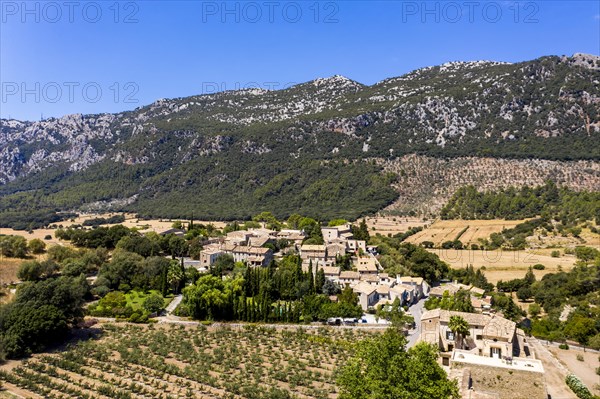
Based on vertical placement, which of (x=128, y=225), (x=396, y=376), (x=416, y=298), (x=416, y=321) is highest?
(x=128, y=225)

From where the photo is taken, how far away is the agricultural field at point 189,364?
3012 centimetres

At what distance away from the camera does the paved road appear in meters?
39.6

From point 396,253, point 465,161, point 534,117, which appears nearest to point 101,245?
point 396,253

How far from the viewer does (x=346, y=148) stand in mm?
171500

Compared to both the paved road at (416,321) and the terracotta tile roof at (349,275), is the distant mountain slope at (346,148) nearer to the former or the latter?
the terracotta tile roof at (349,275)

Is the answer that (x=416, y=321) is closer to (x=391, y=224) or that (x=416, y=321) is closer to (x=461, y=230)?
(x=461, y=230)

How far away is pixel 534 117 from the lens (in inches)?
6201

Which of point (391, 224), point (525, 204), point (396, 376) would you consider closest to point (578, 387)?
point (396, 376)

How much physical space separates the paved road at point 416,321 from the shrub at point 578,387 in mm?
11953

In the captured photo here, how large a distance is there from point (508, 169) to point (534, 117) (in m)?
35.7

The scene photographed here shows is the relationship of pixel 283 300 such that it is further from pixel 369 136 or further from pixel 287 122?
pixel 287 122

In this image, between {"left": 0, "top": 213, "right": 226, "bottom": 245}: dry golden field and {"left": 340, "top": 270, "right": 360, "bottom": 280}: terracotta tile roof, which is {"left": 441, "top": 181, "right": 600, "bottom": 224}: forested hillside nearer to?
{"left": 340, "top": 270, "right": 360, "bottom": 280}: terracotta tile roof

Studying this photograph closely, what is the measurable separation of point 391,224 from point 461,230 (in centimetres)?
1806

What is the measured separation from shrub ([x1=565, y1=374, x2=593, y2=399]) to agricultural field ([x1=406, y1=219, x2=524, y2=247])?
55820mm
